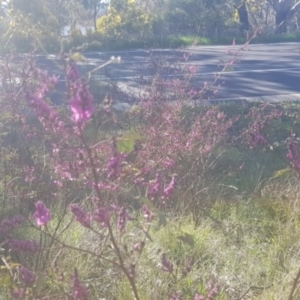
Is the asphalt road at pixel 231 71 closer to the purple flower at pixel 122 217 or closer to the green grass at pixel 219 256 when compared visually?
the green grass at pixel 219 256

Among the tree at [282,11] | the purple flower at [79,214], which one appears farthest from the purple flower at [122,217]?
the tree at [282,11]

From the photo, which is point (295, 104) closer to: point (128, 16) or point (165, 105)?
point (165, 105)

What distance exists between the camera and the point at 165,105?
4645 millimetres

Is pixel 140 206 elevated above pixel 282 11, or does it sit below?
below

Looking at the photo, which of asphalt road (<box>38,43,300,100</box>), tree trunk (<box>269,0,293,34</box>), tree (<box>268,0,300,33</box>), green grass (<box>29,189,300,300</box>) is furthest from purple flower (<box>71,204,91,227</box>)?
tree (<box>268,0,300,33</box>)

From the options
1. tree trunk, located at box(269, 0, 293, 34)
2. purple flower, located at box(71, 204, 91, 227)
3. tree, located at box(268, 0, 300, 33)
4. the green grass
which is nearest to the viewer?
purple flower, located at box(71, 204, 91, 227)

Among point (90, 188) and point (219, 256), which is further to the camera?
point (90, 188)

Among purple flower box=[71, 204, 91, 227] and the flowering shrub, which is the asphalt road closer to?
the flowering shrub

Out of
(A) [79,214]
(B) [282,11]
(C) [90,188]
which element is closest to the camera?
(A) [79,214]

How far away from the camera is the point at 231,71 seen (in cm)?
888

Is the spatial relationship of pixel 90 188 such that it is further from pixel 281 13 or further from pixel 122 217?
pixel 281 13

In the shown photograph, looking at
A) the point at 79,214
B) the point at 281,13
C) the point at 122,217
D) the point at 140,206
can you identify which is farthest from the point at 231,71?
the point at 281,13

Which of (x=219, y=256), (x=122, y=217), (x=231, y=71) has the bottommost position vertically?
(x=219, y=256)

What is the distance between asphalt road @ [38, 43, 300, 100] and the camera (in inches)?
332
